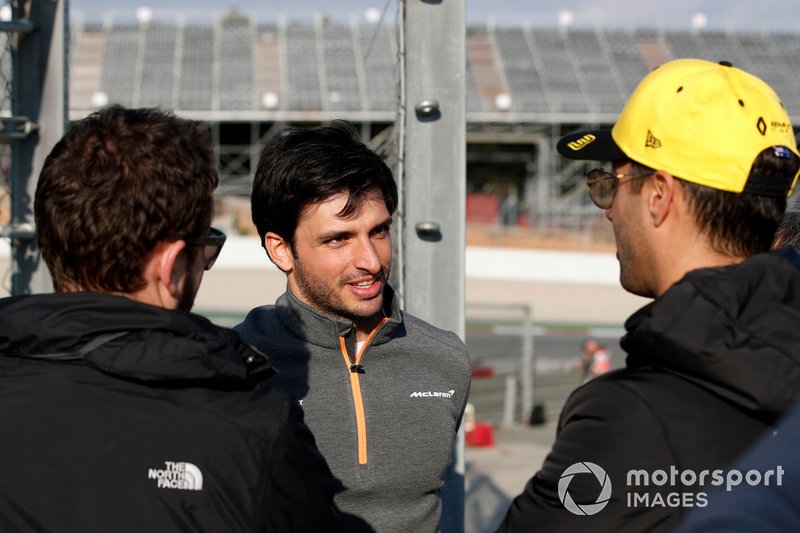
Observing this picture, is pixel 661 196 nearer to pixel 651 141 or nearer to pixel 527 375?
pixel 651 141

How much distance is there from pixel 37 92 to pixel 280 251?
1.46 m

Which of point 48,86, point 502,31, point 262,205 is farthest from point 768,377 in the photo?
point 502,31

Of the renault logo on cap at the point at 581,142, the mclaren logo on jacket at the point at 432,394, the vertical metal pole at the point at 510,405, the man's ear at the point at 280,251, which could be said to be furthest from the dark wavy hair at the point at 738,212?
the vertical metal pole at the point at 510,405

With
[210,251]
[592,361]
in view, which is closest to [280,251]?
[210,251]

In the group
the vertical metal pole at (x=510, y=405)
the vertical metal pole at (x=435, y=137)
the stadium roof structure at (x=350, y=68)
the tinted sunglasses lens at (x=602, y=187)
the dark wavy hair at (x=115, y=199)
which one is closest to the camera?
the dark wavy hair at (x=115, y=199)

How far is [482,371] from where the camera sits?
1795cm

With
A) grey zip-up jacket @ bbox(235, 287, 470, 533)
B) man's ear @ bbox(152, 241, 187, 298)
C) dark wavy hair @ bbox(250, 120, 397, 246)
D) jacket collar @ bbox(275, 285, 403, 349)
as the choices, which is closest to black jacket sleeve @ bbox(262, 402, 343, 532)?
man's ear @ bbox(152, 241, 187, 298)

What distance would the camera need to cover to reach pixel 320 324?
2.39 metres

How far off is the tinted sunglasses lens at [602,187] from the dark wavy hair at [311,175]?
788 millimetres

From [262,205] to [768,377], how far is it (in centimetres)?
154

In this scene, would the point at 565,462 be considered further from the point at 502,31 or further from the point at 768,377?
the point at 502,31

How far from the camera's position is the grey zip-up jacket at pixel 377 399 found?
7.41ft

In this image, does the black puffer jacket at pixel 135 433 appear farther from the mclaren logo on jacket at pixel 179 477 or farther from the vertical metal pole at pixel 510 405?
the vertical metal pole at pixel 510 405

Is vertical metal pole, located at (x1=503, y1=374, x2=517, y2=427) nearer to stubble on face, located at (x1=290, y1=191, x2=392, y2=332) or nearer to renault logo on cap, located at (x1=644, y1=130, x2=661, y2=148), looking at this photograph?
stubble on face, located at (x1=290, y1=191, x2=392, y2=332)
